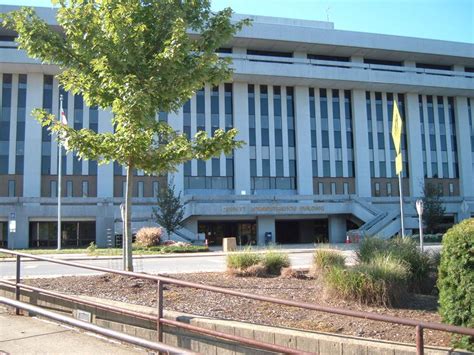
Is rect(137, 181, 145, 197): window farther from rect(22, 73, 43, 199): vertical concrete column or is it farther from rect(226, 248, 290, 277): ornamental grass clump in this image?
rect(226, 248, 290, 277): ornamental grass clump

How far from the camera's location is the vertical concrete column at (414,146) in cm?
5459

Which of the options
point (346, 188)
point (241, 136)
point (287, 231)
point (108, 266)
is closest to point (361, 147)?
point (346, 188)

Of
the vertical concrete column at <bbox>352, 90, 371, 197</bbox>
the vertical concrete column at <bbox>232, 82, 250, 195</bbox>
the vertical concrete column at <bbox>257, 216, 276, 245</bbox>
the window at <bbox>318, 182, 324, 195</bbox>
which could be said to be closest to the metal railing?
the vertical concrete column at <bbox>257, 216, 276, 245</bbox>

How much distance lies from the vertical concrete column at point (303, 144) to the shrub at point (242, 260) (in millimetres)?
39273

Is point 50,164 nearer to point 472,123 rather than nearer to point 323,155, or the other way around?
point 323,155

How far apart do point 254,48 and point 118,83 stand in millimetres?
46392

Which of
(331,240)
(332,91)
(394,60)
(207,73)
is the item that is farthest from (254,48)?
(207,73)

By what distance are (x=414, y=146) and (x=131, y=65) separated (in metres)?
50.9

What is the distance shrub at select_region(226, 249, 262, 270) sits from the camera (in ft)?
39.1

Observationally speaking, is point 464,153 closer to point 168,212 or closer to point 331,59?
point 331,59

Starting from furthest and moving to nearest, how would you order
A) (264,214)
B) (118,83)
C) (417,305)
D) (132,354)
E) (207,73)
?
(264,214), (207,73), (118,83), (417,305), (132,354)

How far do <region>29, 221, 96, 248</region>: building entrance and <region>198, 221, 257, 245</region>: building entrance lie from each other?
10.5 meters

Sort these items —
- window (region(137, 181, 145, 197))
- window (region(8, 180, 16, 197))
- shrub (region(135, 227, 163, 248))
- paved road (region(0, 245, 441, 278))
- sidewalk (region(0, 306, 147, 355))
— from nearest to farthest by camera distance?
sidewalk (region(0, 306, 147, 355)), paved road (region(0, 245, 441, 278)), shrub (region(135, 227, 163, 248)), window (region(8, 180, 16, 197)), window (region(137, 181, 145, 197))

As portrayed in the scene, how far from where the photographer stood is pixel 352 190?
5319 centimetres
